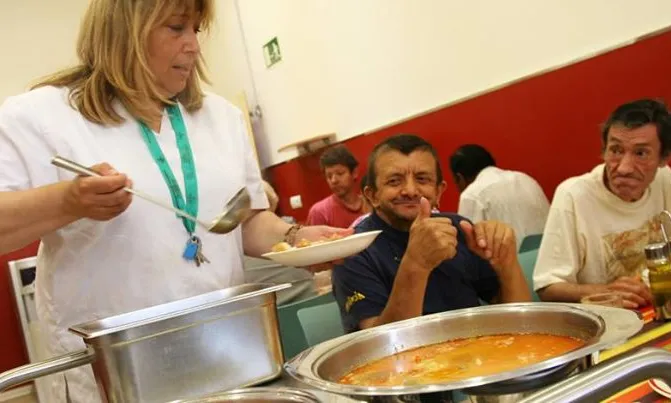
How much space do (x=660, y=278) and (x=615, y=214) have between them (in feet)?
2.17

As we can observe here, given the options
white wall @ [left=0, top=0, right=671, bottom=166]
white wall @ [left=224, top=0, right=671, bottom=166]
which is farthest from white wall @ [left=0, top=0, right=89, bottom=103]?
white wall @ [left=224, top=0, right=671, bottom=166]

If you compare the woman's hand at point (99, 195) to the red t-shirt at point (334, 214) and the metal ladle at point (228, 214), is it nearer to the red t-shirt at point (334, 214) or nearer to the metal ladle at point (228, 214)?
the metal ladle at point (228, 214)

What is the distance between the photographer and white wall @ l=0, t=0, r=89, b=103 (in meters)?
5.96

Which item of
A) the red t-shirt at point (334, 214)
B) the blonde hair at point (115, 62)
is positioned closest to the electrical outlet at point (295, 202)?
the red t-shirt at point (334, 214)

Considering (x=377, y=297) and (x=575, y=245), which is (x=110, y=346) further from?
(x=575, y=245)

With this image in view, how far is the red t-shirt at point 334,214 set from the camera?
456 cm

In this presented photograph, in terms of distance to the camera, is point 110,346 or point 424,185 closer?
point 110,346

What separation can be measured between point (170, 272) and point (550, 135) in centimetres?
254

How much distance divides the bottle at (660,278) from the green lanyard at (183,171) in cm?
101

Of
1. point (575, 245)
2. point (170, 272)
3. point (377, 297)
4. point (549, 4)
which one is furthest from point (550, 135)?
point (170, 272)

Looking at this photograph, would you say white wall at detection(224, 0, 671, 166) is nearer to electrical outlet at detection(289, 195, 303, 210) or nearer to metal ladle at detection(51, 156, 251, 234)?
electrical outlet at detection(289, 195, 303, 210)

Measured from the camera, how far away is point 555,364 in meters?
0.61

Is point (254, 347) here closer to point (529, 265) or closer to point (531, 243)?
point (529, 265)

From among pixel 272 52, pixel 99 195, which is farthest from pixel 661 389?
pixel 272 52
